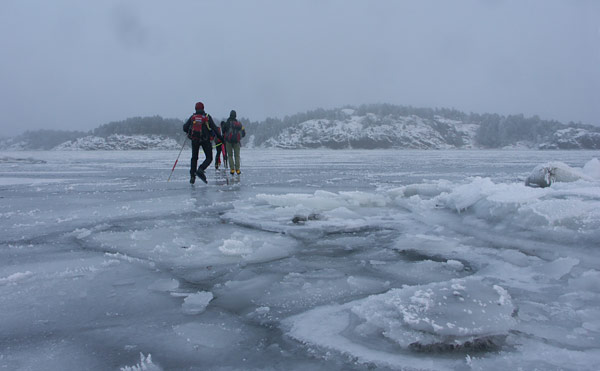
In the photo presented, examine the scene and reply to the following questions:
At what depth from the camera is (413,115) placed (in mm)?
191375

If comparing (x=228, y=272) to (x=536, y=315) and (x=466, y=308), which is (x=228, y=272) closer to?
(x=466, y=308)

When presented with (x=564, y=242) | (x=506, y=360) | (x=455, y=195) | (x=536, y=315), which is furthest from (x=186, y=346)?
(x=455, y=195)

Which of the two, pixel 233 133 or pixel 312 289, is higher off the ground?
pixel 233 133

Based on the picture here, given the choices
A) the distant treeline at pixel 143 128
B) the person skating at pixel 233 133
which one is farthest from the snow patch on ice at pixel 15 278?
the distant treeline at pixel 143 128

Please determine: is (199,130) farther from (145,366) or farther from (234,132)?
(145,366)

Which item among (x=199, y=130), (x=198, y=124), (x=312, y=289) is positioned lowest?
(x=312, y=289)

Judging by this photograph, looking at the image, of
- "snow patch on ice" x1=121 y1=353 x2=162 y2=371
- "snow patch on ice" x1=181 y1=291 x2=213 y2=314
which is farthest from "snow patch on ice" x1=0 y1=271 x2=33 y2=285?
"snow patch on ice" x1=121 y1=353 x2=162 y2=371

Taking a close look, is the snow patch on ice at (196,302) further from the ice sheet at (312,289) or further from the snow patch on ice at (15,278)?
the snow patch on ice at (15,278)

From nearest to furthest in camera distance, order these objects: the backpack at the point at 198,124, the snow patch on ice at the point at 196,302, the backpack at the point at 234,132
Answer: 1. the snow patch on ice at the point at 196,302
2. the backpack at the point at 198,124
3. the backpack at the point at 234,132

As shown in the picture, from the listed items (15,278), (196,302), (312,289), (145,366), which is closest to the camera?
(145,366)

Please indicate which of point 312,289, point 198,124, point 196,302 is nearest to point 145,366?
point 196,302

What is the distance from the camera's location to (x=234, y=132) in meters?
11.4

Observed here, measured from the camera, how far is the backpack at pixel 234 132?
37.4ft

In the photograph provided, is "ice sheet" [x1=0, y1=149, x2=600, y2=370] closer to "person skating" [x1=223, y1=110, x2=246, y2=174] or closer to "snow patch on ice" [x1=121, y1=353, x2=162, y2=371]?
"snow patch on ice" [x1=121, y1=353, x2=162, y2=371]
